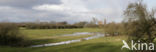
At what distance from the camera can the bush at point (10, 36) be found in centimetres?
2831

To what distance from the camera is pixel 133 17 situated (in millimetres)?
14336

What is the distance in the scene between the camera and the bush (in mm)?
28306

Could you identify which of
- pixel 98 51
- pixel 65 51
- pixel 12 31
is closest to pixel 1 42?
pixel 12 31

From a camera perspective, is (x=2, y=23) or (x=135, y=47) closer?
(x=135, y=47)

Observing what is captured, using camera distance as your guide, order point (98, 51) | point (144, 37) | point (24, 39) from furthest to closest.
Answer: point (24, 39) → point (98, 51) → point (144, 37)

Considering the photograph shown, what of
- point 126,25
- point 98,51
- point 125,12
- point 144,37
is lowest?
point 98,51

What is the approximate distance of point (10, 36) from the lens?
29047 mm

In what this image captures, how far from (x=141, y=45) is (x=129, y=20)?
2.60 m

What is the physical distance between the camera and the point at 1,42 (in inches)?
1127

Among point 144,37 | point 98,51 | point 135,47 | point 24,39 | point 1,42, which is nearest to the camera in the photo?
point 144,37

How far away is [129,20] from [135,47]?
114 inches

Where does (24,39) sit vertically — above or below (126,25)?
below

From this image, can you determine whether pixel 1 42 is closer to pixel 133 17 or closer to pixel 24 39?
pixel 24 39

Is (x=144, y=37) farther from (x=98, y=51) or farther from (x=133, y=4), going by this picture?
(x=98, y=51)
